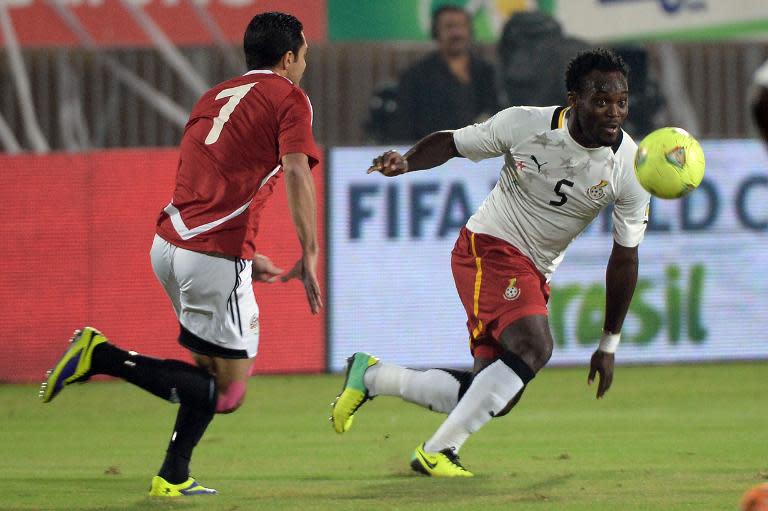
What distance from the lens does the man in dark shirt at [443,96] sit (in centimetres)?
1350

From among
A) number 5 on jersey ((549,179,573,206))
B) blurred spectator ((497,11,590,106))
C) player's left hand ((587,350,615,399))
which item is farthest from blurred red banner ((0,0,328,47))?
player's left hand ((587,350,615,399))

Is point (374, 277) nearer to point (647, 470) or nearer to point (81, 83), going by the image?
point (81, 83)

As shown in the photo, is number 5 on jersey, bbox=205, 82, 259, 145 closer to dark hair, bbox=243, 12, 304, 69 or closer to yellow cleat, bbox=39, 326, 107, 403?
dark hair, bbox=243, 12, 304, 69

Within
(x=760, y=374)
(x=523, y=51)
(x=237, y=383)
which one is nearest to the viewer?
(x=237, y=383)

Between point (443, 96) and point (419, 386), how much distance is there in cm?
642

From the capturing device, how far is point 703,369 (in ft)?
42.3

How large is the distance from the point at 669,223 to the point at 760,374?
1562 millimetres

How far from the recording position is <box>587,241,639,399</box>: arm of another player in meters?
7.34

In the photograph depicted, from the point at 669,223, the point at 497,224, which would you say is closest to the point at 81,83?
the point at 669,223

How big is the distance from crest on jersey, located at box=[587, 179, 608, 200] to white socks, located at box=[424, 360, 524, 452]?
930 mm

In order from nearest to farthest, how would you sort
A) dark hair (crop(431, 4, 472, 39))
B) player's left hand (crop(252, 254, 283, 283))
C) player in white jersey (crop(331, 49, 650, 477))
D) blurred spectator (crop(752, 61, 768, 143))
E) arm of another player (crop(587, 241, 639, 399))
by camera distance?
blurred spectator (crop(752, 61, 768, 143)), player in white jersey (crop(331, 49, 650, 477)), player's left hand (crop(252, 254, 283, 283)), arm of another player (crop(587, 241, 639, 399)), dark hair (crop(431, 4, 472, 39))

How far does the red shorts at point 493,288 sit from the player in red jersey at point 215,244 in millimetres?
1052

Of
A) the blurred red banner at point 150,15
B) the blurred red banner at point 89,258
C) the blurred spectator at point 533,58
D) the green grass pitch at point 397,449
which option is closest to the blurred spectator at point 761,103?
the green grass pitch at point 397,449

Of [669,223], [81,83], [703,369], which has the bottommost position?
[703,369]
